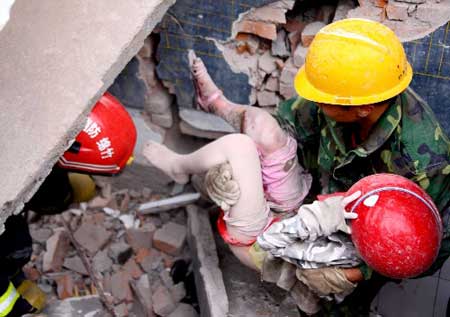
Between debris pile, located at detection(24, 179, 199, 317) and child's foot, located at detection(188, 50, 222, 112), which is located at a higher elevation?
child's foot, located at detection(188, 50, 222, 112)

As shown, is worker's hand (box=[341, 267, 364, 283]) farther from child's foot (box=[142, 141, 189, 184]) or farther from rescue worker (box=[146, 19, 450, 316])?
child's foot (box=[142, 141, 189, 184])

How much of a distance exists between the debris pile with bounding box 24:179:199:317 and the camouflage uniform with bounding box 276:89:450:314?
1222 millimetres

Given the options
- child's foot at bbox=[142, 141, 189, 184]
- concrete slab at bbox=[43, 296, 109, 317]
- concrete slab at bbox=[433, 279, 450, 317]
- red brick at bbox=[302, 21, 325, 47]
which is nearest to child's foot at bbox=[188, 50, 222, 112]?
child's foot at bbox=[142, 141, 189, 184]

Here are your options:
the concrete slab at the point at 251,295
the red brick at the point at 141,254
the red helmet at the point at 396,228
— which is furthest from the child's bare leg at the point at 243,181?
the red brick at the point at 141,254

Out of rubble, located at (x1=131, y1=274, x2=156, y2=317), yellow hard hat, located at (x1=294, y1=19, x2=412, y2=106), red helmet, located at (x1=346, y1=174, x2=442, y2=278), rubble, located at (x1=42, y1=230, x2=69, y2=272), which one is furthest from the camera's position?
rubble, located at (x1=42, y1=230, x2=69, y2=272)

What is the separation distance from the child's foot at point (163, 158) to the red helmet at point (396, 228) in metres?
1.33

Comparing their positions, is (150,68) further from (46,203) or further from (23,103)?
(23,103)

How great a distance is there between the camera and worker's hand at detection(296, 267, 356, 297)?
2.80 m

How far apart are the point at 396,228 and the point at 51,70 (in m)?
1.73

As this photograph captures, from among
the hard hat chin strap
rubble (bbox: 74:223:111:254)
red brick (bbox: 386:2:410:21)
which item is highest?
red brick (bbox: 386:2:410:21)

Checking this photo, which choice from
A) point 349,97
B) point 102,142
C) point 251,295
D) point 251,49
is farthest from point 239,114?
point 251,295

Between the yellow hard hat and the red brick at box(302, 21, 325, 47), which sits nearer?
the yellow hard hat

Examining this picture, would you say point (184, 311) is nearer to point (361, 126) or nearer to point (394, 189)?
point (361, 126)

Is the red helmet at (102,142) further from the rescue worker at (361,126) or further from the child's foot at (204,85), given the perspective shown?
the child's foot at (204,85)
